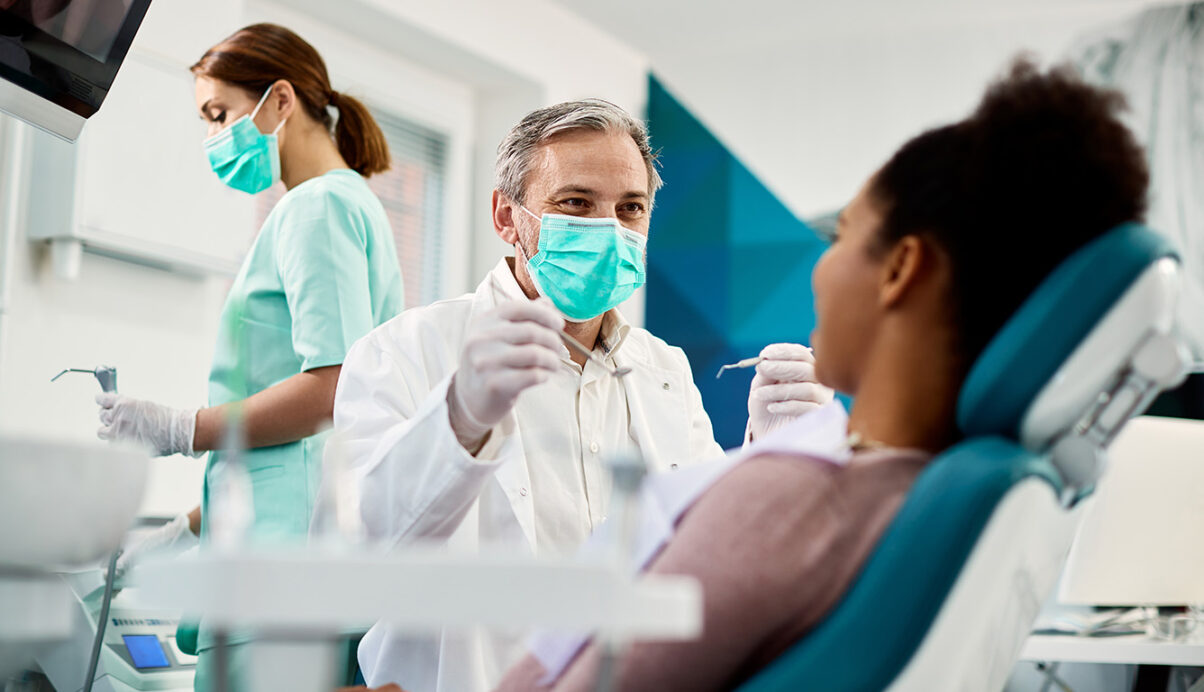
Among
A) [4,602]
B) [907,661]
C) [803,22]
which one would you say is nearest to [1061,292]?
[907,661]

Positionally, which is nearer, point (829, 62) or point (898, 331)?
point (898, 331)

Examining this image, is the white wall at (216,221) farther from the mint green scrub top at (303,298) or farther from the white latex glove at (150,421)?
the mint green scrub top at (303,298)

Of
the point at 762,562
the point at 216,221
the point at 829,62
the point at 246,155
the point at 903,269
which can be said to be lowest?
the point at 762,562

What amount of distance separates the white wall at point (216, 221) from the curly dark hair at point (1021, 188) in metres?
1.33

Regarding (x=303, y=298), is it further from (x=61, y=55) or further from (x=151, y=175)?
(x=151, y=175)

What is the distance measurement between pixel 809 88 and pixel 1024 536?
3.92 m

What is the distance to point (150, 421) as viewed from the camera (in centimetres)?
184

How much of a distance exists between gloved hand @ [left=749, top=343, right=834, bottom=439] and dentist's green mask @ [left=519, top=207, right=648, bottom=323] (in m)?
0.27

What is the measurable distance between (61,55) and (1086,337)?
1293 mm

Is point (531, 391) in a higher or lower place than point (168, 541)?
higher

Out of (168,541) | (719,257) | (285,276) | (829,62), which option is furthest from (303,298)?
(829,62)

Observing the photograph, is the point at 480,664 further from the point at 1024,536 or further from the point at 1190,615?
the point at 1190,615

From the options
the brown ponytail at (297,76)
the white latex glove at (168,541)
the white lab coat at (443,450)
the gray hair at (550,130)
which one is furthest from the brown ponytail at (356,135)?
the white latex glove at (168,541)

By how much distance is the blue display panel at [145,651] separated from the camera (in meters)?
1.76
